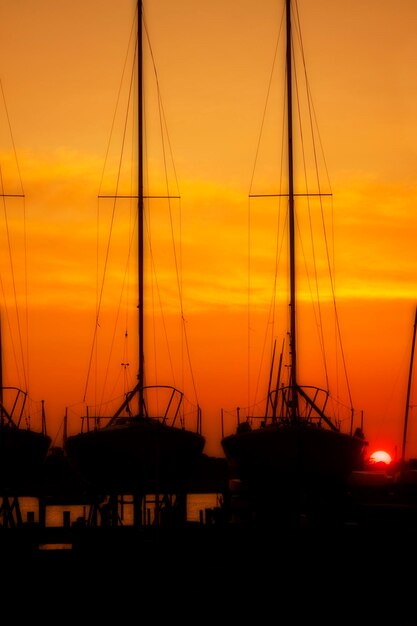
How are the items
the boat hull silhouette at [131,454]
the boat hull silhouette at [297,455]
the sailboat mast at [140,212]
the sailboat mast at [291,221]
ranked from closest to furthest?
the boat hull silhouette at [297,455] → the sailboat mast at [291,221] → the boat hull silhouette at [131,454] → the sailboat mast at [140,212]

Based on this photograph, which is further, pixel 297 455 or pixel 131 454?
pixel 131 454

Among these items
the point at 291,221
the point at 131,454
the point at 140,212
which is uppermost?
the point at 140,212

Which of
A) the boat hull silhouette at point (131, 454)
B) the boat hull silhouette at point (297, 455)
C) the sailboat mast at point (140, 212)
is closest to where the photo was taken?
the boat hull silhouette at point (297, 455)

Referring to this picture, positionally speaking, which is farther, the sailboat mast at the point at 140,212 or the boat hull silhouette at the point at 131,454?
the sailboat mast at the point at 140,212

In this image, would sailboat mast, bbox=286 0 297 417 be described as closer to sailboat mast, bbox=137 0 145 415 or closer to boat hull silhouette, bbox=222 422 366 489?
boat hull silhouette, bbox=222 422 366 489

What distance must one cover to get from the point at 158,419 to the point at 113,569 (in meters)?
8.98

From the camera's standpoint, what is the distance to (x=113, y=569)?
42375 millimetres

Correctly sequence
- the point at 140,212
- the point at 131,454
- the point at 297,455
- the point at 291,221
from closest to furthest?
the point at 297,455 < the point at 131,454 < the point at 291,221 < the point at 140,212

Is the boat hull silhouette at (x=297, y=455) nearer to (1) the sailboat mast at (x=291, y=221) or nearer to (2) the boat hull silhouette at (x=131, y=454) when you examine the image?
(1) the sailboat mast at (x=291, y=221)

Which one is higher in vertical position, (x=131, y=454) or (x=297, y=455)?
(x=131, y=454)

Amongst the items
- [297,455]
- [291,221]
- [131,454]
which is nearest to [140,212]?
[291,221]

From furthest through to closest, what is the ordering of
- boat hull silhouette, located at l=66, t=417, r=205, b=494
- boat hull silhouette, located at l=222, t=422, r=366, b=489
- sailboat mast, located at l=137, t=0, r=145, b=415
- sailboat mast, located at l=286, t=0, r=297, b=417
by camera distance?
sailboat mast, located at l=137, t=0, r=145, b=415 → boat hull silhouette, located at l=66, t=417, r=205, b=494 → sailboat mast, located at l=286, t=0, r=297, b=417 → boat hull silhouette, located at l=222, t=422, r=366, b=489

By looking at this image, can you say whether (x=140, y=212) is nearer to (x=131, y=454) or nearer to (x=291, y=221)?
Result: (x=291, y=221)

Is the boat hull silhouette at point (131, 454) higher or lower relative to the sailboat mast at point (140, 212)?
lower
